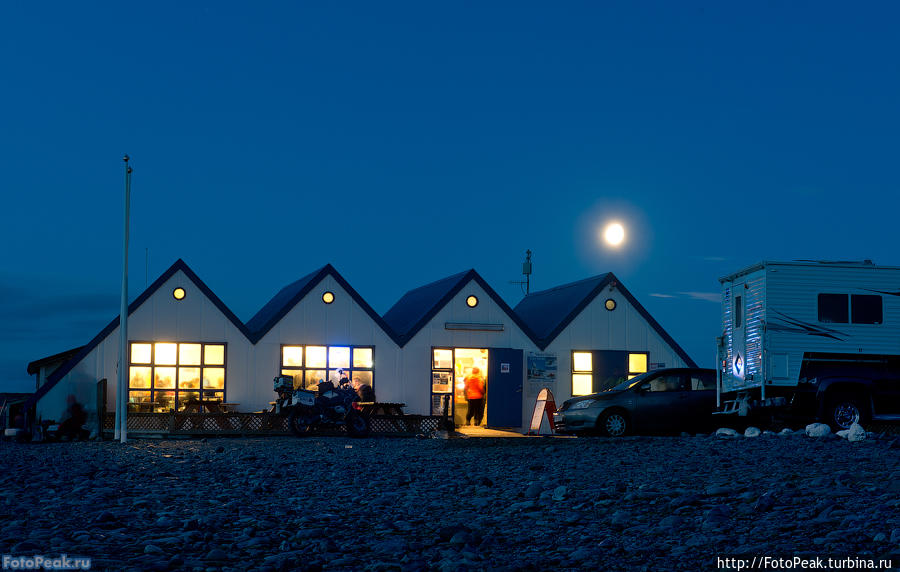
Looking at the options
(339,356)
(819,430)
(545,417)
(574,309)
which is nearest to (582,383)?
(574,309)

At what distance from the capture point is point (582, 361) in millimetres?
27094

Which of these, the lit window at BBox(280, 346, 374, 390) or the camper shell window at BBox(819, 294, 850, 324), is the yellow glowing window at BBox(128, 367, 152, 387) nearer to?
the lit window at BBox(280, 346, 374, 390)

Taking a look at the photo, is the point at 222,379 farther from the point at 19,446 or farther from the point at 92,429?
the point at 19,446

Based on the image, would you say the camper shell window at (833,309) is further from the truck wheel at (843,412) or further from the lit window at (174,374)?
the lit window at (174,374)

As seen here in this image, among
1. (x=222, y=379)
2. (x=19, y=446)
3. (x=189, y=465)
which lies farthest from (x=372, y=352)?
(x=189, y=465)

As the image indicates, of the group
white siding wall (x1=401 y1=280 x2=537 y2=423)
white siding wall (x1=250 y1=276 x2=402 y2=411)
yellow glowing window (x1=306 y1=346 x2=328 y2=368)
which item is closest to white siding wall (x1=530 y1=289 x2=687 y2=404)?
white siding wall (x1=401 y1=280 x2=537 y2=423)

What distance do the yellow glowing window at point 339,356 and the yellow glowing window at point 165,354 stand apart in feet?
12.4

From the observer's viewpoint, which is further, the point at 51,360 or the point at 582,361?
the point at 51,360

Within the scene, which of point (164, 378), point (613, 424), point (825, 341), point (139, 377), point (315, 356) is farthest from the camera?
point (315, 356)

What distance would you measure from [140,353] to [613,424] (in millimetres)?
11649

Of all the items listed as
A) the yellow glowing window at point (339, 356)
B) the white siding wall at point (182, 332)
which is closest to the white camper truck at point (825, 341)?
the yellow glowing window at point (339, 356)

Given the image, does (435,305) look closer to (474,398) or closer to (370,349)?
(370,349)

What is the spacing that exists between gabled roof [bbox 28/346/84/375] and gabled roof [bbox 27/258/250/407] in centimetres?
413

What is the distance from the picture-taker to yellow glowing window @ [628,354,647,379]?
2723 centimetres
